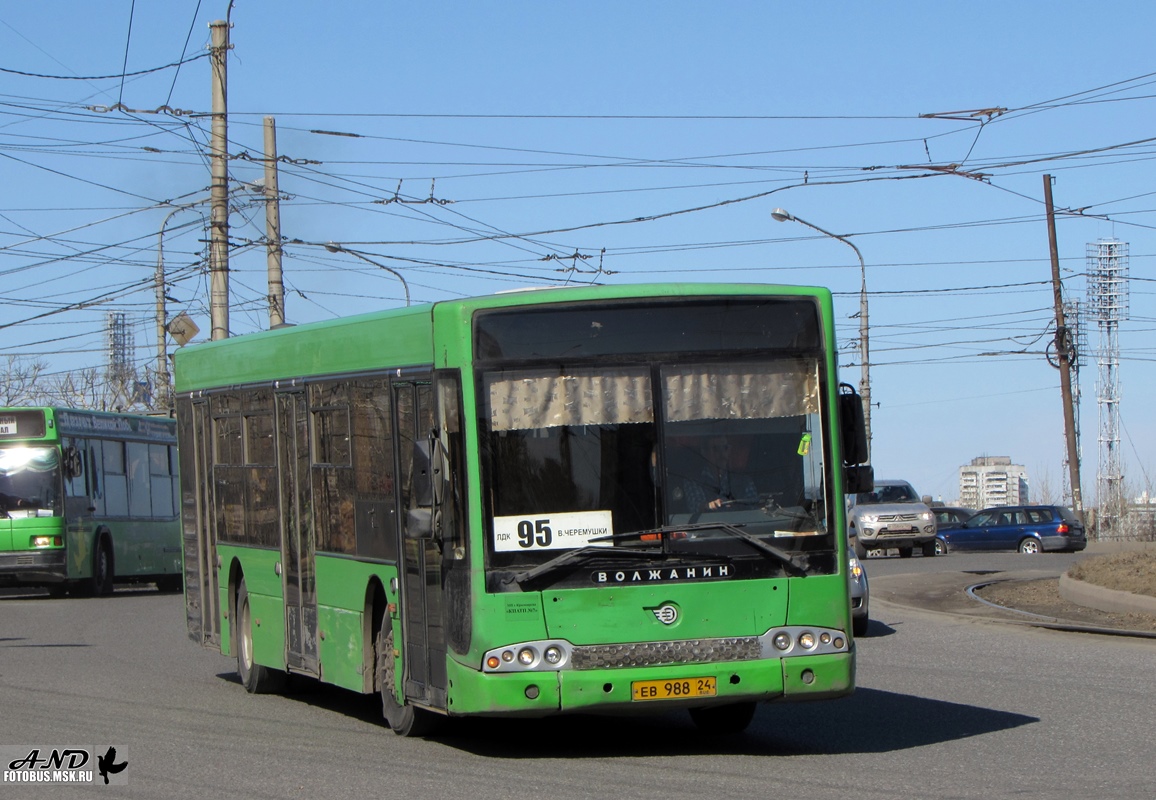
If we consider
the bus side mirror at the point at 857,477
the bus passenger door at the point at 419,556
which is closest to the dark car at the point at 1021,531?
the bus side mirror at the point at 857,477

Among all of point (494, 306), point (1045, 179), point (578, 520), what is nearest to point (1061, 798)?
point (578, 520)

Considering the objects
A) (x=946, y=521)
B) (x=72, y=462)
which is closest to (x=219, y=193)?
(x=72, y=462)

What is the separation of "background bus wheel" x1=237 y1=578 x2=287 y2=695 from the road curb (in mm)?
10169

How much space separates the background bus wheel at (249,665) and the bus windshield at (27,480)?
47.0ft

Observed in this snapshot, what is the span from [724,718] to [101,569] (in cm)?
2052

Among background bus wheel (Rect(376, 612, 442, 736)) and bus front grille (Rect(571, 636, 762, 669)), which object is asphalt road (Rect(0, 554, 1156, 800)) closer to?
background bus wheel (Rect(376, 612, 442, 736))

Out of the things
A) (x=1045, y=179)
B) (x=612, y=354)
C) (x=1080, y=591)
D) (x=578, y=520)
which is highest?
(x=1045, y=179)

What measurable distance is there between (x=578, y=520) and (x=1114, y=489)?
5754 cm

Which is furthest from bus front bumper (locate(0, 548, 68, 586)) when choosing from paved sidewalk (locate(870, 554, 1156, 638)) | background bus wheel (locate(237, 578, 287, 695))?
background bus wheel (locate(237, 578, 287, 695))

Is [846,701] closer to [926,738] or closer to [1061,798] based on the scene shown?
[926,738]

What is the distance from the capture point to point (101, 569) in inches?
1155

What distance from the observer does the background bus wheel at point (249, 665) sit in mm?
13992

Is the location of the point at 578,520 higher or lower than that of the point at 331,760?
higher

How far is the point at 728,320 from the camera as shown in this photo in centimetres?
1009
